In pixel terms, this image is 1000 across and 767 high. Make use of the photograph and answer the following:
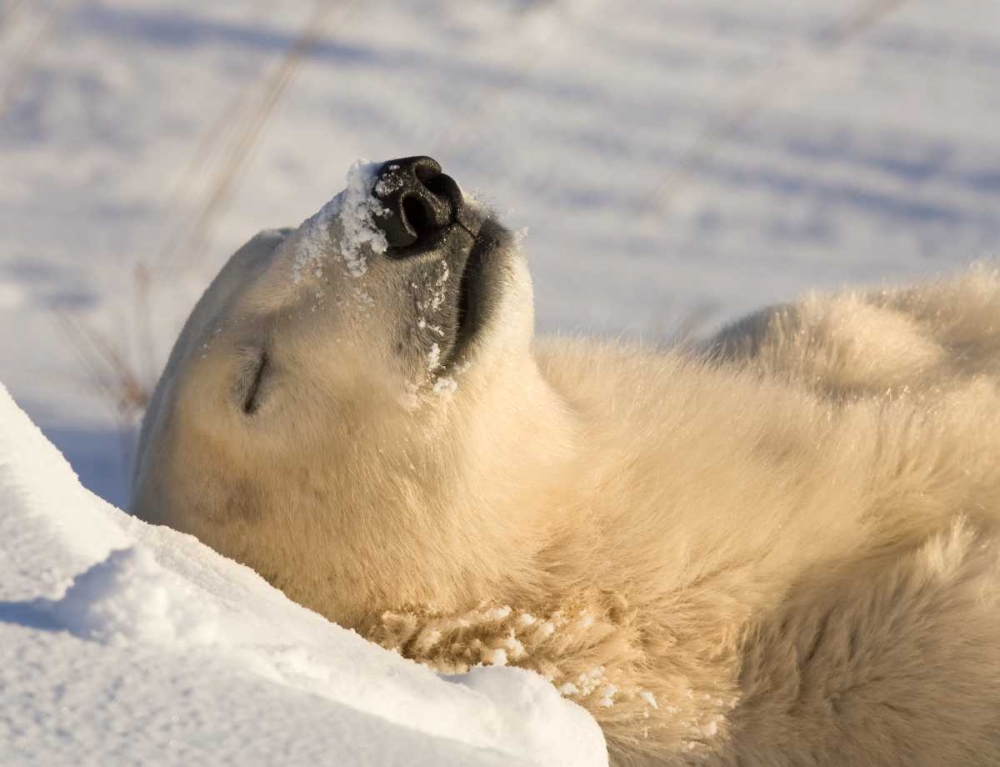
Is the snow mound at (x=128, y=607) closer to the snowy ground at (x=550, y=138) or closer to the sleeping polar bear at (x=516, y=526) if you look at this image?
the sleeping polar bear at (x=516, y=526)

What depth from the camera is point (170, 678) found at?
1083mm

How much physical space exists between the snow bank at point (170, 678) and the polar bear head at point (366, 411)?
1.57ft

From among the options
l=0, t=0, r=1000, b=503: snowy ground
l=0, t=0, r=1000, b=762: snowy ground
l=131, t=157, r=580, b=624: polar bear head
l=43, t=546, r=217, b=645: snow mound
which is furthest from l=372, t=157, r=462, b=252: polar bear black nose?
l=0, t=0, r=1000, b=503: snowy ground

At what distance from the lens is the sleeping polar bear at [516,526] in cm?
192

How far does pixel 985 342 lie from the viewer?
2816 millimetres

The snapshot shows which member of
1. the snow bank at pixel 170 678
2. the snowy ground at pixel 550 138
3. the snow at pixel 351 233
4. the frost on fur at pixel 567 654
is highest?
the snowy ground at pixel 550 138

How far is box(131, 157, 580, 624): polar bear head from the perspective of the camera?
76.2 inches

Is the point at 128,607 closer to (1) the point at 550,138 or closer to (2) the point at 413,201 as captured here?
(2) the point at 413,201

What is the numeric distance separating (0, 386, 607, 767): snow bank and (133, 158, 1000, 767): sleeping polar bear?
18.9 inches

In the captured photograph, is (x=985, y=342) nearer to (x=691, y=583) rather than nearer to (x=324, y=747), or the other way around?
(x=691, y=583)

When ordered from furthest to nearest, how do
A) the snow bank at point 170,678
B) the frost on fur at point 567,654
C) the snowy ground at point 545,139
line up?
the snowy ground at point 545,139, the frost on fur at point 567,654, the snow bank at point 170,678

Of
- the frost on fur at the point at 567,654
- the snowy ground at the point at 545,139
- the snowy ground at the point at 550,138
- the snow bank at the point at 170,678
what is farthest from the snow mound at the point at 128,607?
the snowy ground at the point at 550,138

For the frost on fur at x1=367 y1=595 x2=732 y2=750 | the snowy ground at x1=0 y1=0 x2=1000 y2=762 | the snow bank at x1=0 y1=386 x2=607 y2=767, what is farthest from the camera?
the snowy ground at x1=0 y1=0 x2=1000 y2=762

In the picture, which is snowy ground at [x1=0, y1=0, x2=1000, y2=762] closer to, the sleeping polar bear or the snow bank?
the sleeping polar bear
